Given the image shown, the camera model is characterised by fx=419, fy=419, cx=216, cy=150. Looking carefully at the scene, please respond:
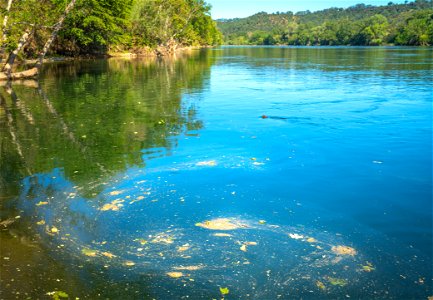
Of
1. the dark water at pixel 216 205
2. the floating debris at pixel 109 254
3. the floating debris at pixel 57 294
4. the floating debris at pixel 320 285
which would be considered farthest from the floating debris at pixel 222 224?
the floating debris at pixel 57 294

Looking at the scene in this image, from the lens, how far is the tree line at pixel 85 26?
30656 mm

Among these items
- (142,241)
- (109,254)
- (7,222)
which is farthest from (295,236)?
(7,222)

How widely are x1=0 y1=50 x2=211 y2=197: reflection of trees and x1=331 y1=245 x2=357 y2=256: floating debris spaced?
19.0 feet

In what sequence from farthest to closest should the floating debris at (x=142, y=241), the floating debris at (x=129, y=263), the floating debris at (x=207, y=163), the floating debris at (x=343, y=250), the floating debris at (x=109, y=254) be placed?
the floating debris at (x=207, y=163), the floating debris at (x=142, y=241), the floating debris at (x=343, y=250), the floating debris at (x=109, y=254), the floating debris at (x=129, y=263)

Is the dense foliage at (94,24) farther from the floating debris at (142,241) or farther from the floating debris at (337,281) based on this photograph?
the floating debris at (337,281)

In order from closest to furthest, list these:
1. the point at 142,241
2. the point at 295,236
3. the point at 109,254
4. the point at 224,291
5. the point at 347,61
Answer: the point at 224,291, the point at 109,254, the point at 142,241, the point at 295,236, the point at 347,61

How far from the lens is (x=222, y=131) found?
15180mm

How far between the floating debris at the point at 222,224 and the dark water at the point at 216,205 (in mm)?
45

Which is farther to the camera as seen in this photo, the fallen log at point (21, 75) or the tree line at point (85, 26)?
the fallen log at point (21, 75)

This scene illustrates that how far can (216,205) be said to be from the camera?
28.2 feet

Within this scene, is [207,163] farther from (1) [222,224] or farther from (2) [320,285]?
(2) [320,285]

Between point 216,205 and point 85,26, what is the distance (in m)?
54.6

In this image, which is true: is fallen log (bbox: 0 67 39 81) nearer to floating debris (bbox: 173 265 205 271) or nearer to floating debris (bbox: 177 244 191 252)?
floating debris (bbox: 177 244 191 252)

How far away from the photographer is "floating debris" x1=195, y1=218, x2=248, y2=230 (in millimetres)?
7590
